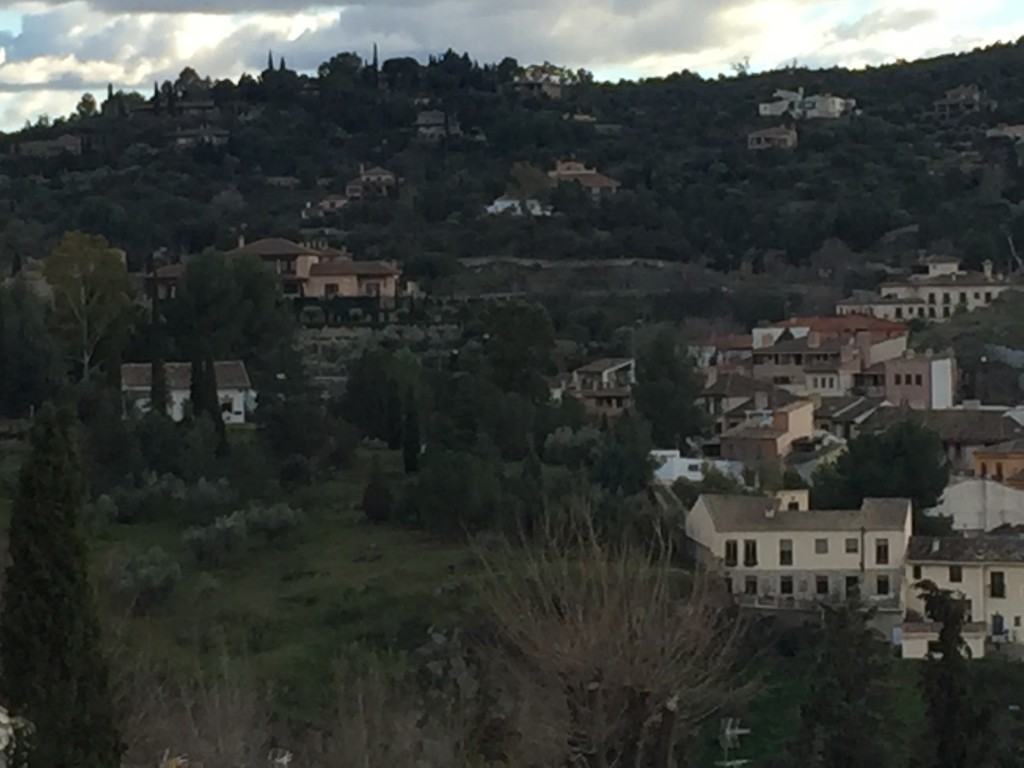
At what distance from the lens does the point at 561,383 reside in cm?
3544

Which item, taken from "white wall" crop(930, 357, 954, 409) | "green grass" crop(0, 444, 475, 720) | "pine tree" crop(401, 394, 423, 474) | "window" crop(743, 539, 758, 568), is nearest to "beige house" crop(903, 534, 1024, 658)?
"window" crop(743, 539, 758, 568)

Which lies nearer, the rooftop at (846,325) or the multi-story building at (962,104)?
the rooftop at (846,325)

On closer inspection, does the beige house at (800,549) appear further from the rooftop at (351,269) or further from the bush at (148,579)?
the rooftop at (351,269)

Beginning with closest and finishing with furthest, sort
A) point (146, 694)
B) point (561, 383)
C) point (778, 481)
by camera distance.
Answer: point (146, 694) → point (778, 481) → point (561, 383)

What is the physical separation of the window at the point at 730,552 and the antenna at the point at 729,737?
4751 mm

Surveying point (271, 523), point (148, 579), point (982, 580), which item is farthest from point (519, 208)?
point (148, 579)

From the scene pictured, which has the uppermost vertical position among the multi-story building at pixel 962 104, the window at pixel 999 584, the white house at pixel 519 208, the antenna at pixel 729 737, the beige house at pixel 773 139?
the multi-story building at pixel 962 104

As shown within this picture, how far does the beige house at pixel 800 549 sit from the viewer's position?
25.0 meters

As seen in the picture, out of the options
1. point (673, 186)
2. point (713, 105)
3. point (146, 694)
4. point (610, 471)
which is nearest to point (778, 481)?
point (610, 471)

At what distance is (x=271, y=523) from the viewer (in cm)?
2573

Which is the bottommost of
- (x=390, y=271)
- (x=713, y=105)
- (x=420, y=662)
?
(x=420, y=662)

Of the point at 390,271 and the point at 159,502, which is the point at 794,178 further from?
the point at 159,502

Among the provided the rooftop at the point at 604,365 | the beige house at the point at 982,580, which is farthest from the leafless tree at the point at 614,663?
the rooftop at the point at 604,365

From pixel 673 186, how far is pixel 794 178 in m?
4.08
